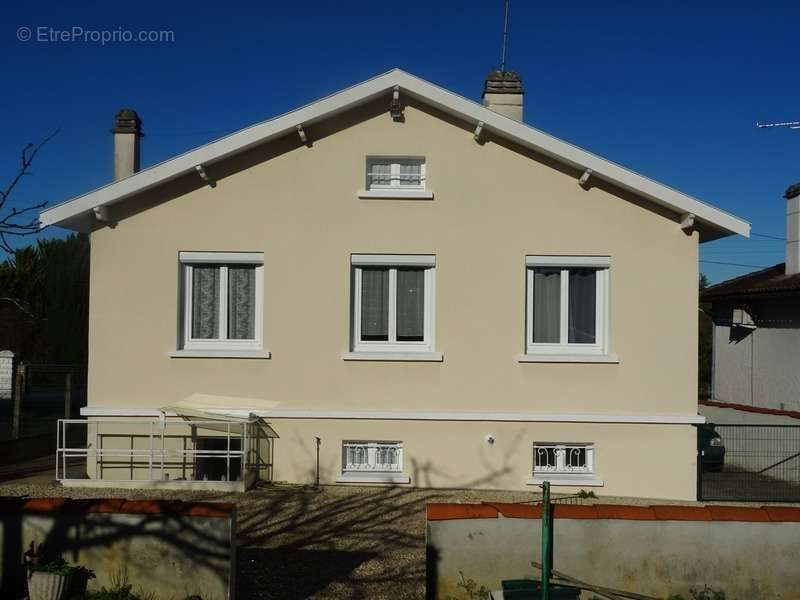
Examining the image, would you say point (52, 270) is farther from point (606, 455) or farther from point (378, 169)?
point (606, 455)

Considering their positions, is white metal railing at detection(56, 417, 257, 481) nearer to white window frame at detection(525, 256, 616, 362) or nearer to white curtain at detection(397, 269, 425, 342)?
white curtain at detection(397, 269, 425, 342)

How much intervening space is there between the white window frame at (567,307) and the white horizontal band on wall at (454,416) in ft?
2.97

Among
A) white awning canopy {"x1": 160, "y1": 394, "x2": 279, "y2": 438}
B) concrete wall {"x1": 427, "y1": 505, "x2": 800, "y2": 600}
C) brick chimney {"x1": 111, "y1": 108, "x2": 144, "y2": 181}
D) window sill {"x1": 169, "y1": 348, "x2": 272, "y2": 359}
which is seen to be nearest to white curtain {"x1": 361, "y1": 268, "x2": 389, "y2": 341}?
window sill {"x1": 169, "y1": 348, "x2": 272, "y2": 359}

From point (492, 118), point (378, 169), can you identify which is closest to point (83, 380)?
point (378, 169)

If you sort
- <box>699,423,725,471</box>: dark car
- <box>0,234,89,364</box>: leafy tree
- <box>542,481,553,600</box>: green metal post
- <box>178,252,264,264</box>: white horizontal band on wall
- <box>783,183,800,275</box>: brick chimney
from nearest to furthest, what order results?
<box>542,481,553,600</box>: green metal post
<box>178,252,264,264</box>: white horizontal band on wall
<box>699,423,725,471</box>: dark car
<box>783,183,800,275</box>: brick chimney
<box>0,234,89,364</box>: leafy tree

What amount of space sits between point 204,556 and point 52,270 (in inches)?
1150

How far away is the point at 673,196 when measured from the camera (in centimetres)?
1086

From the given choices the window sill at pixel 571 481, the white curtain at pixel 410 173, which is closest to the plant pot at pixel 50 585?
the window sill at pixel 571 481

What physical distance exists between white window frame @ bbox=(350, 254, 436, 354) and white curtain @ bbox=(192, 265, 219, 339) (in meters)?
2.02

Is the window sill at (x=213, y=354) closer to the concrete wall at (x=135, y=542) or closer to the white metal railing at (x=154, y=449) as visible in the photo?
the white metal railing at (x=154, y=449)

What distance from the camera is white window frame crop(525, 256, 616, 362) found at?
11.3 metres

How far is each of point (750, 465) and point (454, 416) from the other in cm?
507

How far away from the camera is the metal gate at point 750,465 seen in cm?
1138

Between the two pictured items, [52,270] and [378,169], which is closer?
[378,169]
